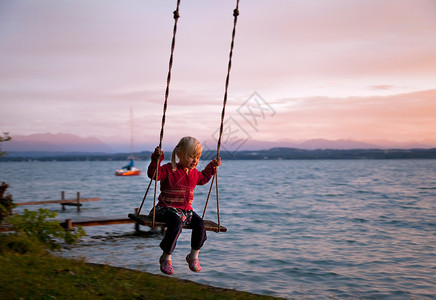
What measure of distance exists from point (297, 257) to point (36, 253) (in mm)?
12755

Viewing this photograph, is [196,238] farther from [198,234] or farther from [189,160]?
[189,160]

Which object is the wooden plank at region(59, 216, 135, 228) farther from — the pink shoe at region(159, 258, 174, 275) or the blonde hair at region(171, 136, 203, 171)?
the blonde hair at region(171, 136, 203, 171)

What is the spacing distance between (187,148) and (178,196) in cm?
68

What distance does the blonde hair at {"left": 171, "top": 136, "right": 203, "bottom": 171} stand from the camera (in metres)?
5.80


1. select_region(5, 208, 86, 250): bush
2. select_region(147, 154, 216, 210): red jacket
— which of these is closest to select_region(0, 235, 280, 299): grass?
select_region(5, 208, 86, 250): bush

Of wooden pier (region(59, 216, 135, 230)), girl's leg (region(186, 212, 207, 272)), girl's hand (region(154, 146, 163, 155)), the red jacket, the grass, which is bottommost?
wooden pier (region(59, 216, 135, 230))

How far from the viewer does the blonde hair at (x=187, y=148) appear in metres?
5.80

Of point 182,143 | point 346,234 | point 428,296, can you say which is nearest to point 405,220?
point 346,234

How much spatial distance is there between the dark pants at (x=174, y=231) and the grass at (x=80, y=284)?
212 centimetres

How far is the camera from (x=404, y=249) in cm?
2322

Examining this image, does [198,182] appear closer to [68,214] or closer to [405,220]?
[68,214]

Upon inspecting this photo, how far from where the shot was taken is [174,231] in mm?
5730

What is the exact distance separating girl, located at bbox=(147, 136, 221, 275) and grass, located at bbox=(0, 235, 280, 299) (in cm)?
211

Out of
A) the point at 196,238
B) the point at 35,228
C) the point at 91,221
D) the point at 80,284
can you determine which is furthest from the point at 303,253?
the point at 196,238
